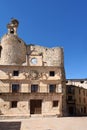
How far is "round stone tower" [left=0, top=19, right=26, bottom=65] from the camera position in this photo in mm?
44162

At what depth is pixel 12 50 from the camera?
44.9 meters

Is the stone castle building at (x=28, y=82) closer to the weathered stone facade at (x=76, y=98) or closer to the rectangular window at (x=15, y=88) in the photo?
the rectangular window at (x=15, y=88)

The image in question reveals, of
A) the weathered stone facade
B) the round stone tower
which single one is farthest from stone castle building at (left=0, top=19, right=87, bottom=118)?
the weathered stone facade

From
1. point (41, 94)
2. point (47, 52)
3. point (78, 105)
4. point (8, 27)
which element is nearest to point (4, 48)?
point (8, 27)

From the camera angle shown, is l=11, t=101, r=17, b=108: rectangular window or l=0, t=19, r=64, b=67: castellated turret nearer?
l=11, t=101, r=17, b=108: rectangular window

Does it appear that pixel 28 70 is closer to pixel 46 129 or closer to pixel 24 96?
pixel 24 96

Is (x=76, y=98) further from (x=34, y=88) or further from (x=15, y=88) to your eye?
(x=15, y=88)

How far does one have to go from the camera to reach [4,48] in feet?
148

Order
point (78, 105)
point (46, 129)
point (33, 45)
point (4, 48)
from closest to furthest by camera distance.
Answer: point (46, 129) < point (4, 48) < point (33, 45) < point (78, 105)

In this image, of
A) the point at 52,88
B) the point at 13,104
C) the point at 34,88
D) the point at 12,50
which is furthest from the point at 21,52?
the point at 13,104

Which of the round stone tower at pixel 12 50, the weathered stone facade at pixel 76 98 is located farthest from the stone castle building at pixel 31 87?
the weathered stone facade at pixel 76 98

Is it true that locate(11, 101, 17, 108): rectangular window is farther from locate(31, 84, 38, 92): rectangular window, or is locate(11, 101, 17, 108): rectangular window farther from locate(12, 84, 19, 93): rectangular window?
locate(31, 84, 38, 92): rectangular window

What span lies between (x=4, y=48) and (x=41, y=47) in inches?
318

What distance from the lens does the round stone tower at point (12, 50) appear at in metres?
44.2
